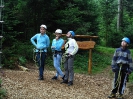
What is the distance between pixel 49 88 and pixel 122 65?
234cm

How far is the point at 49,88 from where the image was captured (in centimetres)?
887

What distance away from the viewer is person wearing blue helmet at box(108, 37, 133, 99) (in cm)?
816

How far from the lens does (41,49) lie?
969 cm

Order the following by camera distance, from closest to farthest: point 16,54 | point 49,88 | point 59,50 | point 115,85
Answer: point 115,85, point 49,88, point 59,50, point 16,54

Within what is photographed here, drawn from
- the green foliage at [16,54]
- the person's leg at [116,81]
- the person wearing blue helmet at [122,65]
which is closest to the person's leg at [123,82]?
the person wearing blue helmet at [122,65]

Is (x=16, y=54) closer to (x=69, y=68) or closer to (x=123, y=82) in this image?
(x=69, y=68)

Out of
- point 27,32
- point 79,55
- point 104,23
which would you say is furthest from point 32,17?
point 104,23

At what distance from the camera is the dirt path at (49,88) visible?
8031 millimetres

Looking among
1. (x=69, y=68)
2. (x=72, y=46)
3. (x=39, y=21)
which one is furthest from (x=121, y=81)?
(x=39, y=21)

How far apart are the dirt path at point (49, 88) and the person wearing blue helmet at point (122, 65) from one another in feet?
2.00

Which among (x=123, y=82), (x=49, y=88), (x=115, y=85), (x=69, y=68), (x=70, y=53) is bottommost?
(x=49, y=88)

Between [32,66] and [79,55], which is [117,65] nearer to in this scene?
[32,66]

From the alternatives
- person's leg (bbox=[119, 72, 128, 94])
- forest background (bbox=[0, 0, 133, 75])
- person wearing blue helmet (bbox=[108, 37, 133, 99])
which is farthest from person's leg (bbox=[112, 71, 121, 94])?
forest background (bbox=[0, 0, 133, 75])

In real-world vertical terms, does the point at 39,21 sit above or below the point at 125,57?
above
